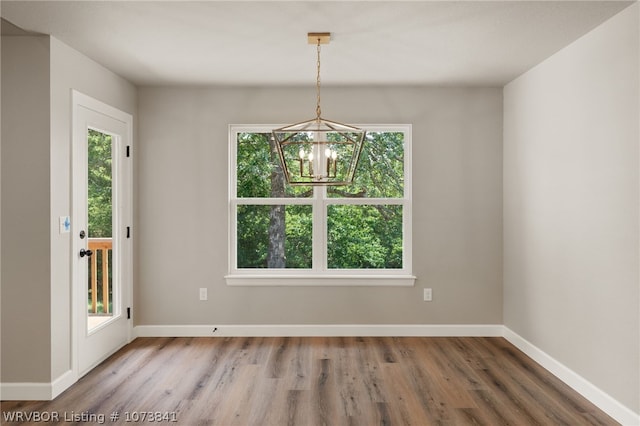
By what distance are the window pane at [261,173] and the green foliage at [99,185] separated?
1.22 meters

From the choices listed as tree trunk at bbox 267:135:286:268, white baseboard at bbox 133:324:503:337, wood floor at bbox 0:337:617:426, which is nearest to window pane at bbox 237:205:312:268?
tree trunk at bbox 267:135:286:268

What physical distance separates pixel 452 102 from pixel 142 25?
2.92m

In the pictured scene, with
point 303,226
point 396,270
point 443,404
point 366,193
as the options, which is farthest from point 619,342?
point 303,226

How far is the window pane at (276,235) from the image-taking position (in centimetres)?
445

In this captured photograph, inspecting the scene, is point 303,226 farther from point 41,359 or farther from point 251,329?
point 41,359

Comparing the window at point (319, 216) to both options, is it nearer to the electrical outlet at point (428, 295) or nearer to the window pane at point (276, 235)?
the window pane at point (276, 235)

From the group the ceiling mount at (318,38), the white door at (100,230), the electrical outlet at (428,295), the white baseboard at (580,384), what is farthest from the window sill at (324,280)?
the ceiling mount at (318,38)

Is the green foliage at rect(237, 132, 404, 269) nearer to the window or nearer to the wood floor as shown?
the window

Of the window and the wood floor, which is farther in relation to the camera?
the window

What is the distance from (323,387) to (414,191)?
A: 2141 mm

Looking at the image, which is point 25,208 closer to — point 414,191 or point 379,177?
point 379,177

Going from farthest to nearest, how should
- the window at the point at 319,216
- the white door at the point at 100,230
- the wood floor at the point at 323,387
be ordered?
the window at the point at 319,216 < the white door at the point at 100,230 < the wood floor at the point at 323,387

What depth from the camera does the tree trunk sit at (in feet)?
14.6

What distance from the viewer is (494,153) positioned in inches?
171
